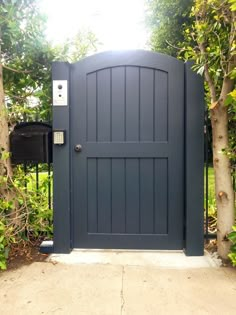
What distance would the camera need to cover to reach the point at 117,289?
248cm

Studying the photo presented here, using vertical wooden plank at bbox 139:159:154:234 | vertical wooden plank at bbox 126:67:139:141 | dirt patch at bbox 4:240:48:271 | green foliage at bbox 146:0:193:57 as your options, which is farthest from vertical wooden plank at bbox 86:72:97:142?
green foliage at bbox 146:0:193:57

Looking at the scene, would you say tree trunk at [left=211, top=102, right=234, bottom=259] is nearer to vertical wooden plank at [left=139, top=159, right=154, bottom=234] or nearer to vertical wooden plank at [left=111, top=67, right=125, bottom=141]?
vertical wooden plank at [left=139, top=159, right=154, bottom=234]

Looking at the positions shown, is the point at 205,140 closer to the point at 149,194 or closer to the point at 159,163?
the point at 159,163

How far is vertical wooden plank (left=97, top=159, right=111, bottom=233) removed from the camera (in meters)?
3.29

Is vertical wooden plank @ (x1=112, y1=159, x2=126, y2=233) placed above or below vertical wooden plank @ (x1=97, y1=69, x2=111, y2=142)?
below

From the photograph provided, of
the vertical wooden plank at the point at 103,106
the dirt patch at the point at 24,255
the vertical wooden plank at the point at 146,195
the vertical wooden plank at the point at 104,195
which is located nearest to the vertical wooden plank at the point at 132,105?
the vertical wooden plank at the point at 103,106

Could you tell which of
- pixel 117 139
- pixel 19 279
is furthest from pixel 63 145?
pixel 19 279

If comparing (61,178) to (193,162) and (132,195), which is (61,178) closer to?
(132,195)

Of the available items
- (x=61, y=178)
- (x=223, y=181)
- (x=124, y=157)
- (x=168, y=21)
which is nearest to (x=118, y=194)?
(x=124, y=157)

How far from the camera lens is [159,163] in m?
3.24

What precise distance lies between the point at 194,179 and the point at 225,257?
768 millimetres

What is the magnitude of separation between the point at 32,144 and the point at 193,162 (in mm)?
1606

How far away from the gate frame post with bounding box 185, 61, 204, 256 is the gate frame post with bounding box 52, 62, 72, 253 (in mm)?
1169

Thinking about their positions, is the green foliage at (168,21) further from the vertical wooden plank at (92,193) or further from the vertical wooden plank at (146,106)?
the vertical wooden plank at (92,193)
